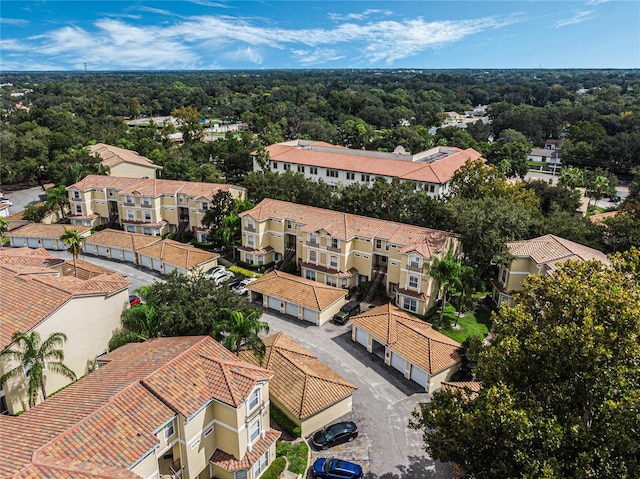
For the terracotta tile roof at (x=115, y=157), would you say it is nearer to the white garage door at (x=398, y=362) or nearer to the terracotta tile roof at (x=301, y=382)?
the terracotta tile roof at (x=301, y=382)

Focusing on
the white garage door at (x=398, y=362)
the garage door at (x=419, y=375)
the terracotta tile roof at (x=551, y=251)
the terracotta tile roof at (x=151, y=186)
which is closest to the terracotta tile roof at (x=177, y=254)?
the terracotta tile roof at (x=151, y=186)

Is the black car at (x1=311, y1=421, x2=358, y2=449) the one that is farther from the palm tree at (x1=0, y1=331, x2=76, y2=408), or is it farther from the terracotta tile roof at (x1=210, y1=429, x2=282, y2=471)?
the palm tree at (x1=0, y1=331, x2=76, y2=408)

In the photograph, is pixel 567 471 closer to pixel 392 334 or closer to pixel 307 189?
pixel 392 334

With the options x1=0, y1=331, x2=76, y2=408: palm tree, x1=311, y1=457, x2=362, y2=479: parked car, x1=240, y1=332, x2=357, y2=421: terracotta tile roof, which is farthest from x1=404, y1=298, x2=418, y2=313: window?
x1=0, y1=331, x2=76, y2=408: palm tree

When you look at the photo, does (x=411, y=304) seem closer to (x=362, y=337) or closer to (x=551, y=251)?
(x=362, y=337)

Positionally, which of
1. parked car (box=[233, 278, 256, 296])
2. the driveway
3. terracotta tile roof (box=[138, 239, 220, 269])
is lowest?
the driveway
